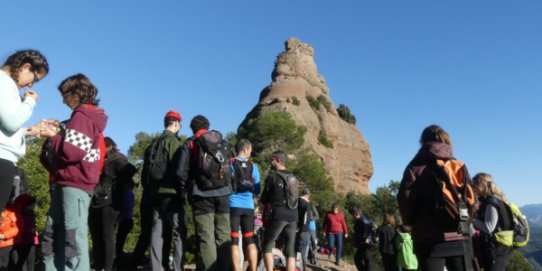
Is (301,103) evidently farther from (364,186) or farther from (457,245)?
(457,245)

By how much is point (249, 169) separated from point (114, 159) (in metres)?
1.78

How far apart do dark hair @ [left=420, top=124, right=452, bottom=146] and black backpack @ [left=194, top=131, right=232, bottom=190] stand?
7.38ft

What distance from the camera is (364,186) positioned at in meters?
60.5

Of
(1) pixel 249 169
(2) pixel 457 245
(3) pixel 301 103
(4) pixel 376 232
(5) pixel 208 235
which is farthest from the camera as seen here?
(3) pixel 301 103

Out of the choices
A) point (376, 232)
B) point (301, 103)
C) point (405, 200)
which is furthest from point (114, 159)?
point (301, 103)

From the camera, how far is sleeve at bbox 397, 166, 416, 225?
3.61 m

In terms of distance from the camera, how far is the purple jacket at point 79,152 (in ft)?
11.3

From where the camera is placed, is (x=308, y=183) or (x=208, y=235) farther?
(x=308, y=183)

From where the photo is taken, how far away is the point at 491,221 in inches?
205

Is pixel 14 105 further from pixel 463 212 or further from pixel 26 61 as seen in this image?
pixel 463 212

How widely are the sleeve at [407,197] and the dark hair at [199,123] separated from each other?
8.70ft

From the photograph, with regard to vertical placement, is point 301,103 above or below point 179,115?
above

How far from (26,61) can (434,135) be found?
11.7 ft

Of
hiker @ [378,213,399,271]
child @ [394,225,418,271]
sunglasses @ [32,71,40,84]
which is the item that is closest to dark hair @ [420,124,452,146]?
sunglasses @ [32,71,40,84]
